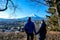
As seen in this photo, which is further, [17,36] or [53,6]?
[53,6]

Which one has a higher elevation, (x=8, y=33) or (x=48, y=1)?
(x=48, y=1)

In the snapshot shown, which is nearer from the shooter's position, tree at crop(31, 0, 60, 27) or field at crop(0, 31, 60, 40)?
field at crop(0, 31, 60, 40)

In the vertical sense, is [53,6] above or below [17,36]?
above

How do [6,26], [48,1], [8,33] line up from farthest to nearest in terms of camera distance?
1. [48,1]
2. [6,26]
3. [8,33]

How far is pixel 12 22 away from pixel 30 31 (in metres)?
6.02

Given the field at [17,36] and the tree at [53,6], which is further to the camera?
the tree at [53,6]

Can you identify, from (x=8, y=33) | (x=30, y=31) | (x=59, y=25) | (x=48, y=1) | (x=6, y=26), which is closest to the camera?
(x=30, y=31)

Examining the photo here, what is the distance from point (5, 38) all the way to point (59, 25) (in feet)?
37.1

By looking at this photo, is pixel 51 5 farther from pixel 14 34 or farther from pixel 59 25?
pixel 14 34

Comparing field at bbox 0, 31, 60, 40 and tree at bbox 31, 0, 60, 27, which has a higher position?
tree at bbox 31, 0, 60, 27

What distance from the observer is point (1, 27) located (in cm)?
1941

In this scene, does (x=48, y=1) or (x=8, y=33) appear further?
(x=48, y=1)

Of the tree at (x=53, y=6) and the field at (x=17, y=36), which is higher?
the tree at (x=53, y=6)

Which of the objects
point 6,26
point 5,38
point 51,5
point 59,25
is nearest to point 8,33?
Answer: point 5,38
